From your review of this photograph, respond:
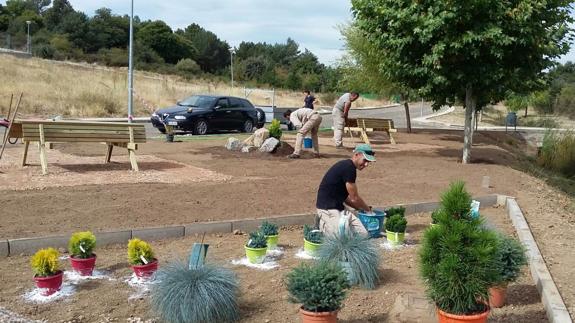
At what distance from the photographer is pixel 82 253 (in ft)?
17.8

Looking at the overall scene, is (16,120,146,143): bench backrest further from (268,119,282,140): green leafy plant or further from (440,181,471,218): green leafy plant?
(440,181,471,218): green leafy plant

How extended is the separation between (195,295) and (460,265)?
191cm

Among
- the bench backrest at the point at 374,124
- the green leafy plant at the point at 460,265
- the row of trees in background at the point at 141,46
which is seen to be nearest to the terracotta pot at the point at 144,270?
the green leafy plant at the point at 460,265

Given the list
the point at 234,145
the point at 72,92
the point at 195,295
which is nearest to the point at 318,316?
the point at 195,295

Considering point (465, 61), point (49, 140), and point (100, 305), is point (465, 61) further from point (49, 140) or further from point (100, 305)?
point (100, 305)

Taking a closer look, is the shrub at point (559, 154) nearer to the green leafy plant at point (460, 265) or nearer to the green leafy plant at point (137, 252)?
the green leafy plant at point (460, 265)

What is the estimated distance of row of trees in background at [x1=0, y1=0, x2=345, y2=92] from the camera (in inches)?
2874

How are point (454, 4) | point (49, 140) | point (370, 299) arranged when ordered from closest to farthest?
point (370, 299)
point (49, 140)
point (454, 4)

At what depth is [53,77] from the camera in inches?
1660

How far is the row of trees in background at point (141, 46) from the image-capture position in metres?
73.0

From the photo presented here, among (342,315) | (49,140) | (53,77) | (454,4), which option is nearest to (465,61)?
(454,4)

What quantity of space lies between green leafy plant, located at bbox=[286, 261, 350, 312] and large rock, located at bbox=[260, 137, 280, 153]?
1004 centimetres

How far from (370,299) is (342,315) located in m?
0.47

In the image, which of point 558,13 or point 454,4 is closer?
point 454,4
